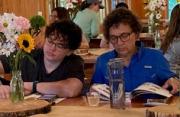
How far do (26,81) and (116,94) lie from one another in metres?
0.85

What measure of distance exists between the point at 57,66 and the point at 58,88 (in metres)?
0.23

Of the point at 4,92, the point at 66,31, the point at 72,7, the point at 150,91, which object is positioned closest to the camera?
the point at 150,91

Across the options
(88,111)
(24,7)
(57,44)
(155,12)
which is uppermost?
(24,7)

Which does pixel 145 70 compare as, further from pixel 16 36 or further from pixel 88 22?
pixel 88 22

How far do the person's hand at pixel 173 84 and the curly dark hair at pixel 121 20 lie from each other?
39 centimetres

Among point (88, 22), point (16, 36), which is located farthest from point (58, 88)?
point (88, 22)

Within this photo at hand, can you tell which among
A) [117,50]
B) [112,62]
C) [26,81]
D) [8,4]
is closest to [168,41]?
[117,50]

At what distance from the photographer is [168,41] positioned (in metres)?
4.09

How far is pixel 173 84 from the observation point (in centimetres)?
254

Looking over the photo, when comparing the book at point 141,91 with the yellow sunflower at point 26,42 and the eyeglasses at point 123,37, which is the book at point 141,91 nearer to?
the eyeglasses at point 123,37

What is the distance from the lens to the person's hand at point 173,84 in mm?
2465

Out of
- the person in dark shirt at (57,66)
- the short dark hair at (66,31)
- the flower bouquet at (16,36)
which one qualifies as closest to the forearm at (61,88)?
the person in dark shirt at (57,66)

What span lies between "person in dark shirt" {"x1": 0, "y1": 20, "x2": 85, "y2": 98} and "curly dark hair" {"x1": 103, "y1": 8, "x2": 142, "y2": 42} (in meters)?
0.19

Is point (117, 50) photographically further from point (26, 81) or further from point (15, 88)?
point (15, 88)
